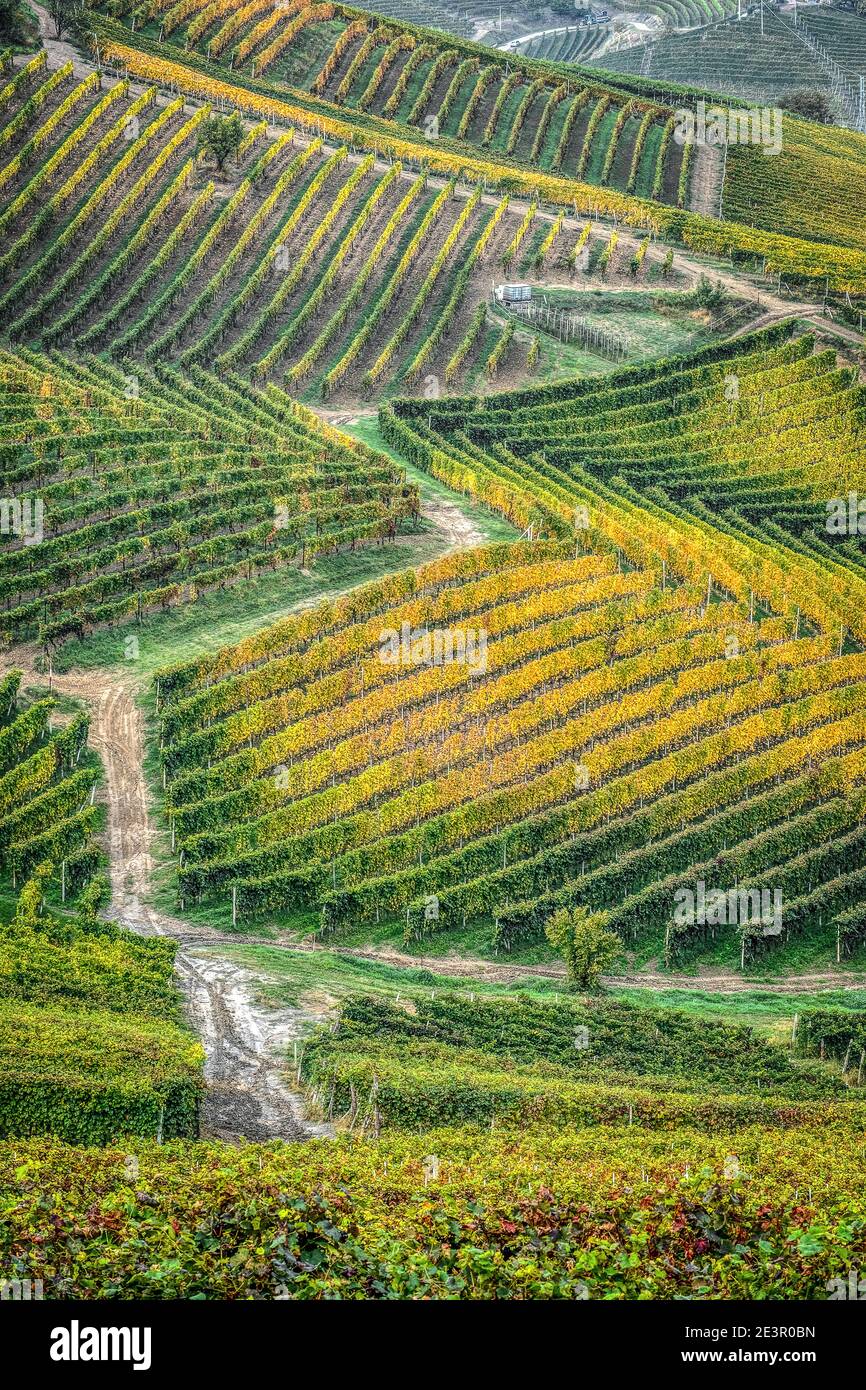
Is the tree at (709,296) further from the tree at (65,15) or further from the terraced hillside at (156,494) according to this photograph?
the tree at (65,15)

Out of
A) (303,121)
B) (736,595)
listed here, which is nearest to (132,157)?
(303,121)

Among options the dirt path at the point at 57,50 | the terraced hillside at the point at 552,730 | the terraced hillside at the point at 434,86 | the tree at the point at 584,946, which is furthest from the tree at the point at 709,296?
the tree at the point at 584,946

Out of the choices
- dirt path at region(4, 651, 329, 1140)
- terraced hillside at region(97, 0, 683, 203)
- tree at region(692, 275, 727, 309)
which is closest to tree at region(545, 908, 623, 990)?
dirt path at region(4, 651, 329, 1140)

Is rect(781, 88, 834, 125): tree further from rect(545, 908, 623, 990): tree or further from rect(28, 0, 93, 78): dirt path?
rect(545, 908, 623, 990): tree

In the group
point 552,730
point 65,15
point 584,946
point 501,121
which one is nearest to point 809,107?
point 501,121

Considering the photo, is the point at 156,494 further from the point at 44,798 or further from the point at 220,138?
the point at 220,138
